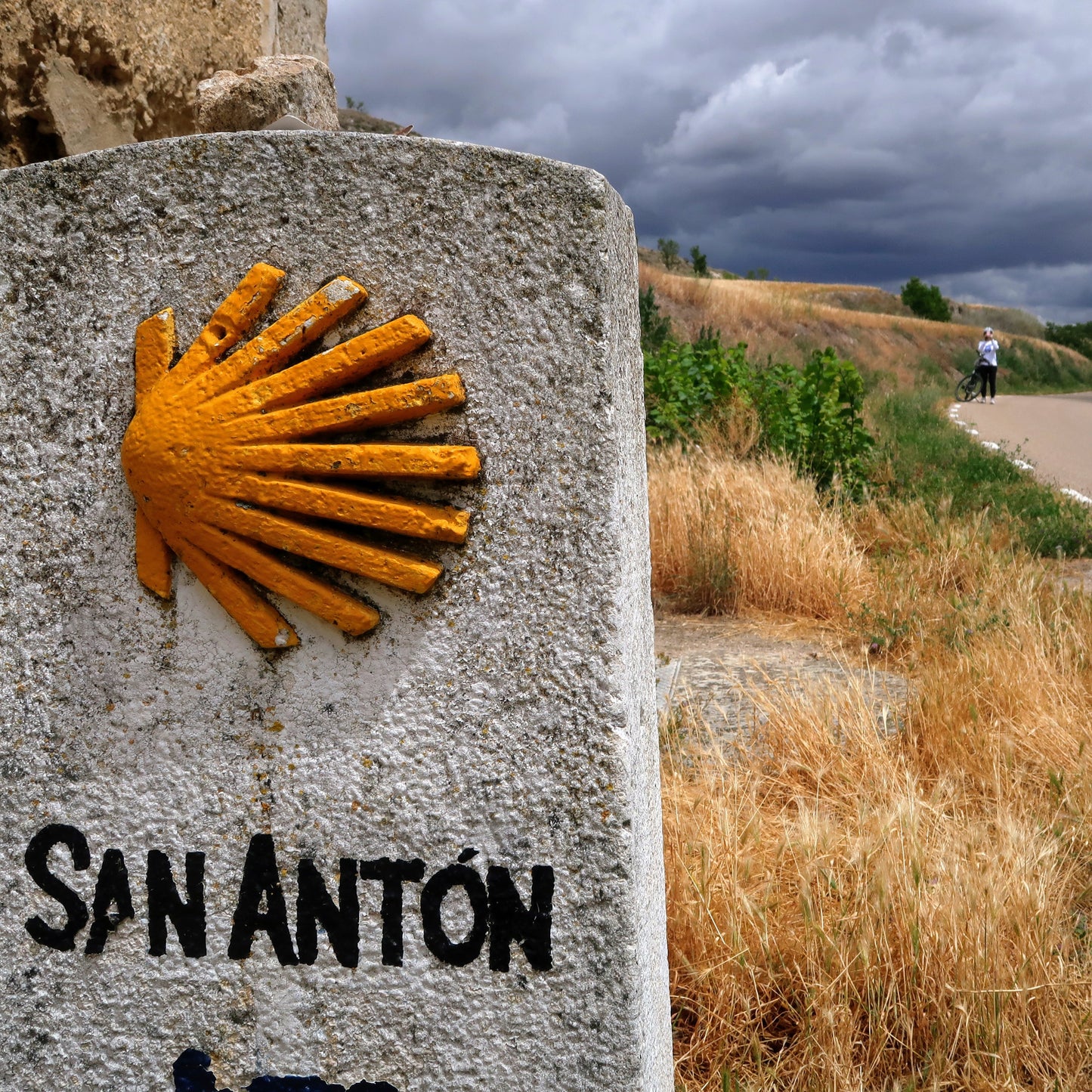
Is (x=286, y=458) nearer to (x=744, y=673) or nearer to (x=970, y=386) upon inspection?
(x=744, y=673)

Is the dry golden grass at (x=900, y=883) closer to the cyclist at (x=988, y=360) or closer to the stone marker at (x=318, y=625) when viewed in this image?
the stone marker at (x=318, y=625)

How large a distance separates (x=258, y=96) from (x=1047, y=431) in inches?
580

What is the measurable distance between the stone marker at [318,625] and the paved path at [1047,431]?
8328 millimetres

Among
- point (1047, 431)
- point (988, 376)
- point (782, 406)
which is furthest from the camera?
point (988, 376)

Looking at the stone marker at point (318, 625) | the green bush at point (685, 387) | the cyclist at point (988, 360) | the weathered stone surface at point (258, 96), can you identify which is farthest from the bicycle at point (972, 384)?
the stone marker at point (318, 625)

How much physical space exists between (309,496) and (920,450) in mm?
8835

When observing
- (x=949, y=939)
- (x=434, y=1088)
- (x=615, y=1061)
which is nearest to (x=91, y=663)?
(x=434, y=1088)

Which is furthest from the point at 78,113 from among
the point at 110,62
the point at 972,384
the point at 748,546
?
the point at 972,384

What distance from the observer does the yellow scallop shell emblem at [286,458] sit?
122cm

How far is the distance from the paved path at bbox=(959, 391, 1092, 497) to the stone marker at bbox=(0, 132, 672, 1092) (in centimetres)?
833

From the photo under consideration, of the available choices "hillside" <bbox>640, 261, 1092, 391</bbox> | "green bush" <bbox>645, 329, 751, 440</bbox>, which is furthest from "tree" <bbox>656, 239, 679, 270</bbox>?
"green bush" <bbox>645, 329, 751, 440</bbox>

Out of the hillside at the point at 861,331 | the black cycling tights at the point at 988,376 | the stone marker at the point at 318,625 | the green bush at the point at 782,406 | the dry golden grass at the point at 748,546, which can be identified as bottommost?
the stone marker at the point at 318,625

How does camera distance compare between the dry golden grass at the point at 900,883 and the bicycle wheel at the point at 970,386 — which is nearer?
the dry golden grass at the point at 900,883

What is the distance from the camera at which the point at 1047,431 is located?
14297 mm
